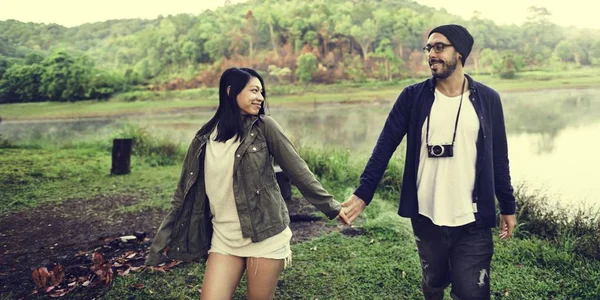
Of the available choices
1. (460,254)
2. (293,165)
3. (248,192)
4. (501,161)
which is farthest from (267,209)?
(501,161)

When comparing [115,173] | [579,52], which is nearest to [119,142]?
[115,173]

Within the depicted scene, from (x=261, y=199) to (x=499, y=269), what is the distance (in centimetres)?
300

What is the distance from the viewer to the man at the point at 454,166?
2764 millimetres

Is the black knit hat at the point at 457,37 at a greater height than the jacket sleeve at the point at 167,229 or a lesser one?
greater

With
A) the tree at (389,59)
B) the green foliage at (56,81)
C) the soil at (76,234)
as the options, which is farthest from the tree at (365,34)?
the soil at (76,234)

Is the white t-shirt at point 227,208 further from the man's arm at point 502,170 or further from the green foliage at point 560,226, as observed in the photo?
the green foliage at point 560,226

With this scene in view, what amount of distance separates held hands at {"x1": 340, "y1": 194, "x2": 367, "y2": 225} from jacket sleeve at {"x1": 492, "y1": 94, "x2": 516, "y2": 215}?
2.68 feet

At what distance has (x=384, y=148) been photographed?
119 inches

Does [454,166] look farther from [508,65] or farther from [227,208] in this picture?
[508,65]

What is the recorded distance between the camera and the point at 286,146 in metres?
2.77

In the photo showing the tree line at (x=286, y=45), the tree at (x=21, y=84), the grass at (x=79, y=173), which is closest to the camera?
the grass at (x=79, y=173)

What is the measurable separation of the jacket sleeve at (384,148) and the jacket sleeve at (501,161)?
1.70ft

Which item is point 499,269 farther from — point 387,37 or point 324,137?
point 387,37

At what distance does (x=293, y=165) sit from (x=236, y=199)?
38 cm
